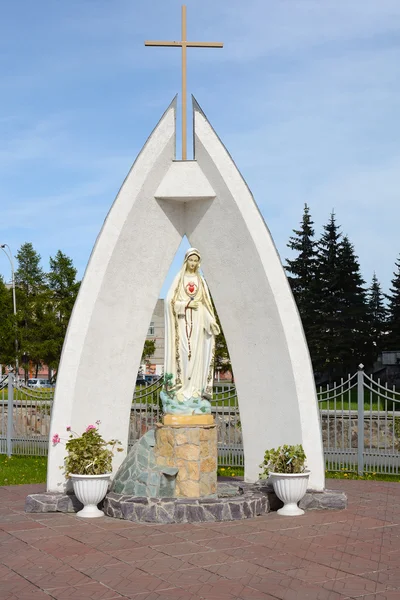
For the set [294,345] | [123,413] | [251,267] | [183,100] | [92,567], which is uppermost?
[183,100]

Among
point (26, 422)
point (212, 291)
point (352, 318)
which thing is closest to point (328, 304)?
point (352, 318)

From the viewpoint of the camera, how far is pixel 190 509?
828 centimetres

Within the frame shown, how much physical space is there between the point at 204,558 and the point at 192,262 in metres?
3.92

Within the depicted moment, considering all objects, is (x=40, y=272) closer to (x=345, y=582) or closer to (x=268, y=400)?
(x=268, y=400)

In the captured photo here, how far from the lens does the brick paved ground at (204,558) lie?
5801 mm

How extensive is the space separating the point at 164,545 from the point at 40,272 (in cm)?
2833

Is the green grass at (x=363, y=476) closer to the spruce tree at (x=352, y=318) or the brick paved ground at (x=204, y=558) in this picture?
the brick paved ground at (x=204, y=558)

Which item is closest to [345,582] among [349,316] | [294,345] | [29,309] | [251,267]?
[294,345]

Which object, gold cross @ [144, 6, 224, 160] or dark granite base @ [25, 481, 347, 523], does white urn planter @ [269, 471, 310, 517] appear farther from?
gold cross @ [144, 6, 224, 160]

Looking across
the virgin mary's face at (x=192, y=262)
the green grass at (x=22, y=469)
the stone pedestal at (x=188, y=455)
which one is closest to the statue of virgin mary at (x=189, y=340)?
the virgin mary's face at (x=192, y=262)

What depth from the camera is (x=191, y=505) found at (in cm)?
828

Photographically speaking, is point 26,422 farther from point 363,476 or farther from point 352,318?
point 352,318

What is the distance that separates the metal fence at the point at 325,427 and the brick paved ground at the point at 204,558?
4.29 m

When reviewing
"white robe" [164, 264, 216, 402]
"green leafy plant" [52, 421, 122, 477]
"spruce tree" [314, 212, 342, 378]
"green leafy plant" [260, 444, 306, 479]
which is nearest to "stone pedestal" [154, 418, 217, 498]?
"white robe" [164, 264, 216, 402]
